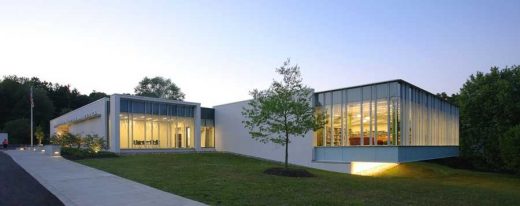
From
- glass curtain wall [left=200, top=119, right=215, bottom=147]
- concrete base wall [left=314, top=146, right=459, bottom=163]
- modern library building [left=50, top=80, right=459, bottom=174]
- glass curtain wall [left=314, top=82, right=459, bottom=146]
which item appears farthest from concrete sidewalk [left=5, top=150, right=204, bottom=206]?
glass curtain wall [left=200, top=119, right=215, bottom=147]

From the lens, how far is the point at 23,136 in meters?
75.2

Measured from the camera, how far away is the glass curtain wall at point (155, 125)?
3803cm

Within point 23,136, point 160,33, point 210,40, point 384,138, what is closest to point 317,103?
point 384,138

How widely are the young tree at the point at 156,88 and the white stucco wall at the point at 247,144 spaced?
4502 centimetres

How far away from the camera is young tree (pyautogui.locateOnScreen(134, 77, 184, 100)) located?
88.3 meters

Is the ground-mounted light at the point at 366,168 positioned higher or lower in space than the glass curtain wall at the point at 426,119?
lower

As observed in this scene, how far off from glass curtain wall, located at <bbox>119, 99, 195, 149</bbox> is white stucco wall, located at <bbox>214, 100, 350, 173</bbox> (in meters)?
3.15

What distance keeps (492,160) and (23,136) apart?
229 feet

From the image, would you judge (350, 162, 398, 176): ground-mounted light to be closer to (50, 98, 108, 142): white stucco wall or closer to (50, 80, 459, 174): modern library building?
(50, 80, 459, 174): modern library building

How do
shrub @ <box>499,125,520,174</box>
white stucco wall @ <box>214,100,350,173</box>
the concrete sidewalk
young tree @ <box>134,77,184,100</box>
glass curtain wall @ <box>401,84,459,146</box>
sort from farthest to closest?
young tree @ <box>134,77,184,100</box> → white stucco wall @ <box>214,100,350,173</box> → shrub @ <box>499,125,520,174</box> → glass curtain wall @ <box>401,84,459,146</box> → the concrete sidewalk

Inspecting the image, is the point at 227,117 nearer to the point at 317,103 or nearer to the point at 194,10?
the point at 317,103

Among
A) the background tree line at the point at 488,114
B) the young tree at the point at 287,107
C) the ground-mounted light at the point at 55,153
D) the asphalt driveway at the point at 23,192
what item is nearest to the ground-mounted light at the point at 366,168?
the young tree at the point at 287,107

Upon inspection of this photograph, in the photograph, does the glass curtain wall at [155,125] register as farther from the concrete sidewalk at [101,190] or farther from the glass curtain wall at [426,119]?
the glass curtain wall at [426,119]

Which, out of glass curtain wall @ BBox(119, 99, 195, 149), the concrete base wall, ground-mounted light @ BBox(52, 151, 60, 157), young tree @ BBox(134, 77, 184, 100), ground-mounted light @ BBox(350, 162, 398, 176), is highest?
young tree @ BBox(134, 77, 184, 100)
